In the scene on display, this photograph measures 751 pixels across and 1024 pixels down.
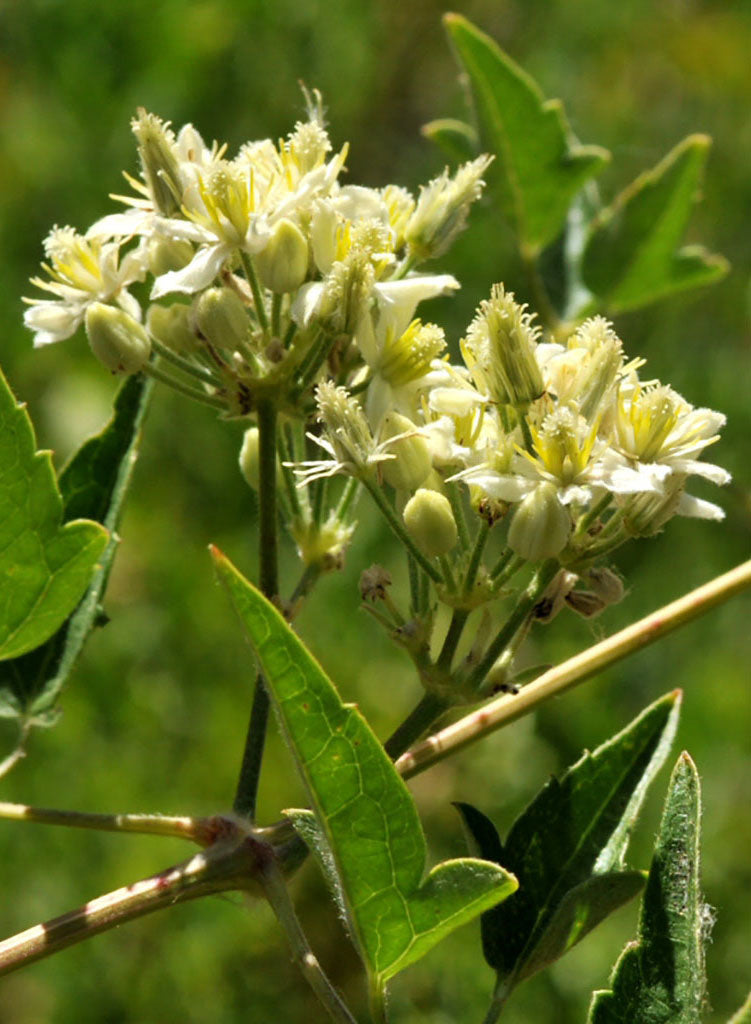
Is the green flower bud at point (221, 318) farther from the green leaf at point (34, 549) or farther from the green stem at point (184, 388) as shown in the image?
the green leaf at point (34, 549)

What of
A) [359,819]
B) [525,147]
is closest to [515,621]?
[359,819]

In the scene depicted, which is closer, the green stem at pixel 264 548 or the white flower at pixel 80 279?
the green stem at pixel 264 548

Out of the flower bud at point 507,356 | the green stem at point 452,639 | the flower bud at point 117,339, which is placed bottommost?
the green stem at point 452,639

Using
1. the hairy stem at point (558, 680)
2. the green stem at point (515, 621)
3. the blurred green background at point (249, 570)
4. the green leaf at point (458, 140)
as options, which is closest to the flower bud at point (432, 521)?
the green stem at point (515, 621)

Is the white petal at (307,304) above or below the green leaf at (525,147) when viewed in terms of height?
below

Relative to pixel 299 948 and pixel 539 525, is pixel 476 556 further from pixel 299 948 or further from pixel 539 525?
pixel 299 948
